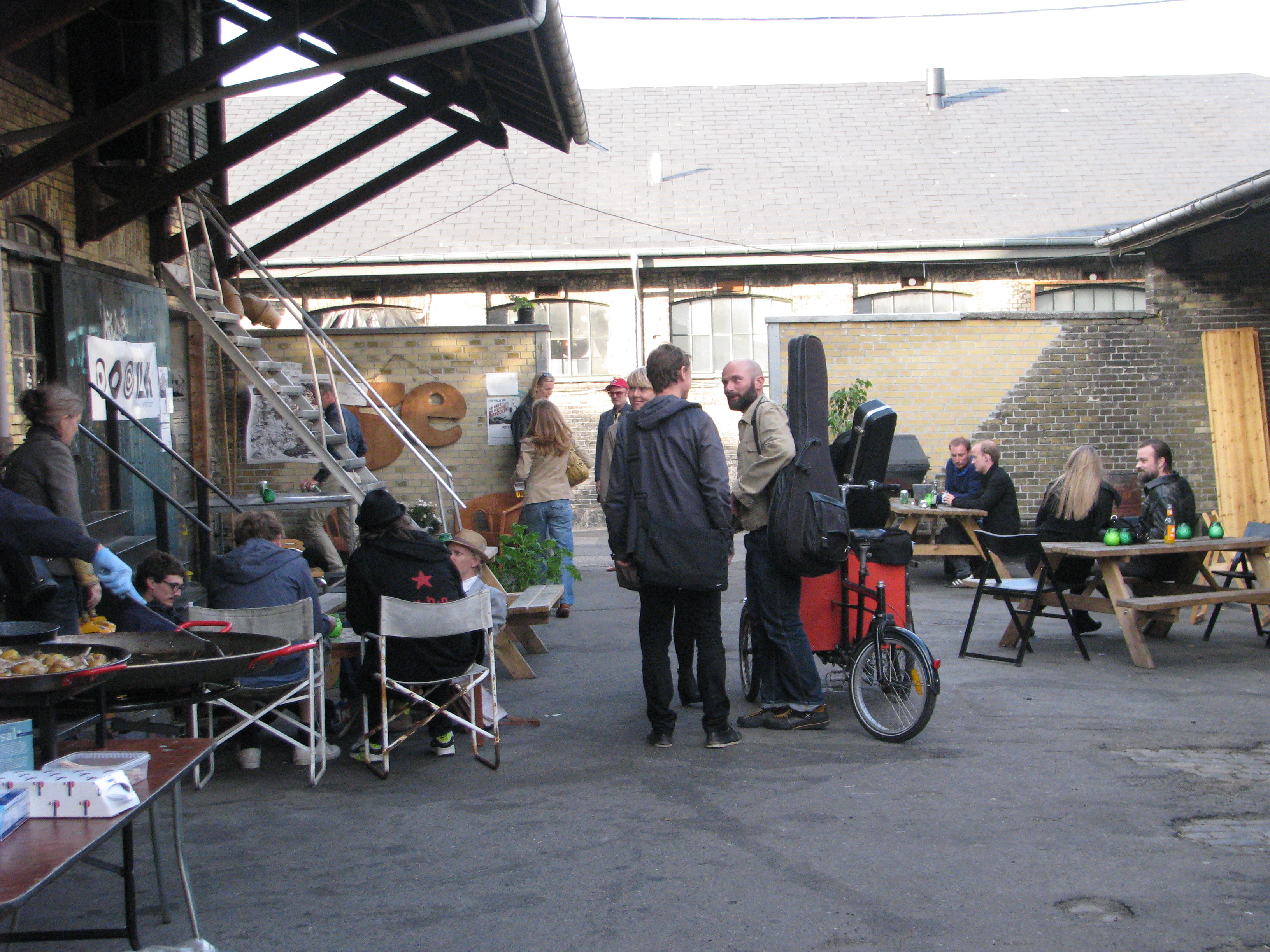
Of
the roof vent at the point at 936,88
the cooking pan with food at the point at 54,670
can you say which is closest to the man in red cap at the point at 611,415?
the cooking pan with food at the point at 54,670

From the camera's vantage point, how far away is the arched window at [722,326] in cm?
1844

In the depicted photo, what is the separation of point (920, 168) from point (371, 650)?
1642 cm

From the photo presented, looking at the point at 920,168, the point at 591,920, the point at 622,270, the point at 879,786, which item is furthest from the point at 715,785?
the point at 920,168

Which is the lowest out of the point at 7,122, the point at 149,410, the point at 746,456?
the point at 746,456

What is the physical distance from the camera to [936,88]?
21.6 meters

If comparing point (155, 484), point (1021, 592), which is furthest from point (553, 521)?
point (1021, 592)

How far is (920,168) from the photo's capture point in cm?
1964

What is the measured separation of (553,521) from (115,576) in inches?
180

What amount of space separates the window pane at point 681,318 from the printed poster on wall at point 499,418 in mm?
5732

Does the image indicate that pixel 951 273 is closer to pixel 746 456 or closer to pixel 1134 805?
pixel 746 456

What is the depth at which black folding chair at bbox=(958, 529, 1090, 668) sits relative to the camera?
7.71 meters

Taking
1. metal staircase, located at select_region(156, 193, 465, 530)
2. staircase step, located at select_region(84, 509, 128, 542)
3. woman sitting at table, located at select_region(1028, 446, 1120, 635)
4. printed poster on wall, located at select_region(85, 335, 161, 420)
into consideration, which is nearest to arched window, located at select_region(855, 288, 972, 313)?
metal staircase, located at select_region(156, 193, 465, 530)

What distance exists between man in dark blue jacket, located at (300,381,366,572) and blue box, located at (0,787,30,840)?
9061mm

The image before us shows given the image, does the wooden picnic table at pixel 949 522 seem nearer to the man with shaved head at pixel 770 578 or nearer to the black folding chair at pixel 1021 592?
the black folding chair at pixel 1021 592
